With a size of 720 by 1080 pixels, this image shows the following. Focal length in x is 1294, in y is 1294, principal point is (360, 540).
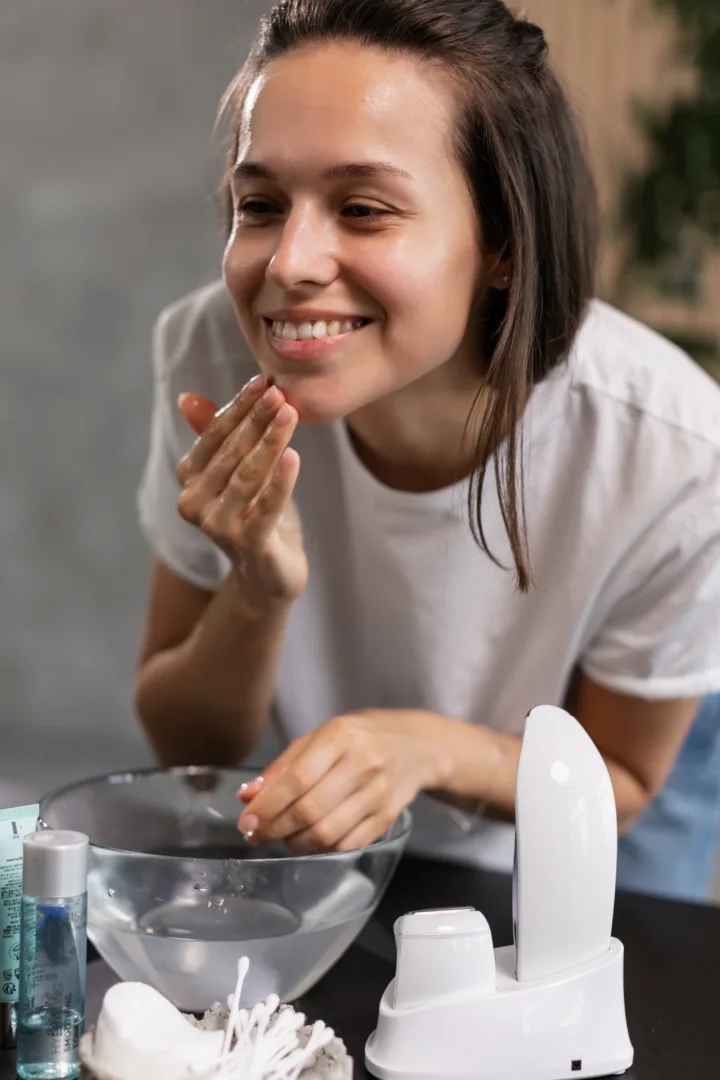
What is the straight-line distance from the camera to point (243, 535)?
0.98m

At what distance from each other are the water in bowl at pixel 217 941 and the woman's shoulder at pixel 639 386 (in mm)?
484

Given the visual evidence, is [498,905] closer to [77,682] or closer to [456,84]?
[456,84]

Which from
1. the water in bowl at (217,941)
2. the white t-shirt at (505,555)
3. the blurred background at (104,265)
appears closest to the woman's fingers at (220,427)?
the white t-shirt at (505,555)

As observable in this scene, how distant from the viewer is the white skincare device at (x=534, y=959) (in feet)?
2.35

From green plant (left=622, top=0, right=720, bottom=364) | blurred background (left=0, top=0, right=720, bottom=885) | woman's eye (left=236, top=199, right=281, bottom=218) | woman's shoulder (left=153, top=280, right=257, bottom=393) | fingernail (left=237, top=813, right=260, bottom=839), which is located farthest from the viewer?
blurred background (left=0, top=0, right=720, bottom=885)

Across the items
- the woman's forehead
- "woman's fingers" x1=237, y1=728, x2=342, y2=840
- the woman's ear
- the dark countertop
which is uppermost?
the woman's forehead

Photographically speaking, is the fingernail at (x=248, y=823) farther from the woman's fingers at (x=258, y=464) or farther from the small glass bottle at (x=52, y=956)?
the woman's fingers at (x=258, y=464)

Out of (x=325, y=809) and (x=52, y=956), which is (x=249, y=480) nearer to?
(x=325, y=809)

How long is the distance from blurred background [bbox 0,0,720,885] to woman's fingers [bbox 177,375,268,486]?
62.4 inches

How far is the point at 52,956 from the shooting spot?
0.73 metres

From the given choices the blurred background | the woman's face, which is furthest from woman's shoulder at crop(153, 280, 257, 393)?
the blurred background

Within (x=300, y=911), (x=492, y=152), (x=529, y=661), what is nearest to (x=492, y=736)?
(x=529, y=661)

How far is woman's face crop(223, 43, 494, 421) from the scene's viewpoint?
2.92 ft

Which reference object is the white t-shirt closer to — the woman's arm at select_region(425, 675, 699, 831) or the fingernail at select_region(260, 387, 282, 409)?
the woman's arm at select_region(425, 675, 699, 831)
